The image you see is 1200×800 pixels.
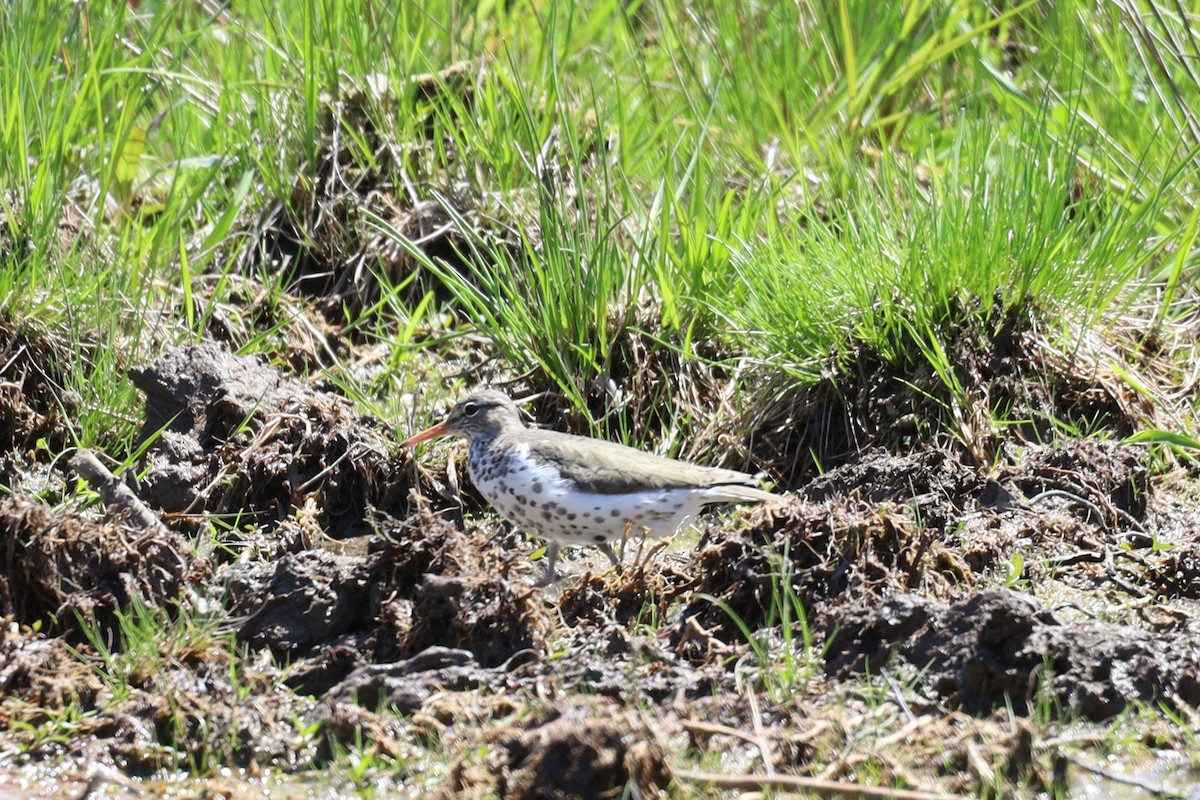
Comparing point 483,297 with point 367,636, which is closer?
point 367,636

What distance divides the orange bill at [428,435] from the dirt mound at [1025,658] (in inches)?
86.5

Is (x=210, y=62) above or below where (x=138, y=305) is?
above

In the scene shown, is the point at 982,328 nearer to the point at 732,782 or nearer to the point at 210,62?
the point at 732,782

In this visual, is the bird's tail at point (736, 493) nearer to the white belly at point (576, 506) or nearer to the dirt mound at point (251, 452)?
the white belly at point (576, 506)

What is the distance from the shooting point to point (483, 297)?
6.70 m

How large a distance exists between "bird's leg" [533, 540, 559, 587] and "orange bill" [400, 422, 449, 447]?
704mm

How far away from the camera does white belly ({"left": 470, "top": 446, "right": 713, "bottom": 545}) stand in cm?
552

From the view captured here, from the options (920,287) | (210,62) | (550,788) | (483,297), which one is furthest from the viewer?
(210,62)

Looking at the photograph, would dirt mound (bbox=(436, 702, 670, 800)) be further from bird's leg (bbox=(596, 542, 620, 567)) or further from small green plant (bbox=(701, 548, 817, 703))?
bird's leg (bbox=(596, 542, 620, 567))

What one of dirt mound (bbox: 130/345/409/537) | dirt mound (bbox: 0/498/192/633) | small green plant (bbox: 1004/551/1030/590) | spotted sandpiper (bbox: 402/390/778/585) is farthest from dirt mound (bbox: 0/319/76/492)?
small green plant (bbox: 1004/551/1030/590)

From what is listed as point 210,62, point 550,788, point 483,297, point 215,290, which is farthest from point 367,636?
point 210,62

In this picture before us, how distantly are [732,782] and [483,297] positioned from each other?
331 cm

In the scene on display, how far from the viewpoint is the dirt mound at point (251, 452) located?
236 inches

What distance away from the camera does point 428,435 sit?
6.12 metres
